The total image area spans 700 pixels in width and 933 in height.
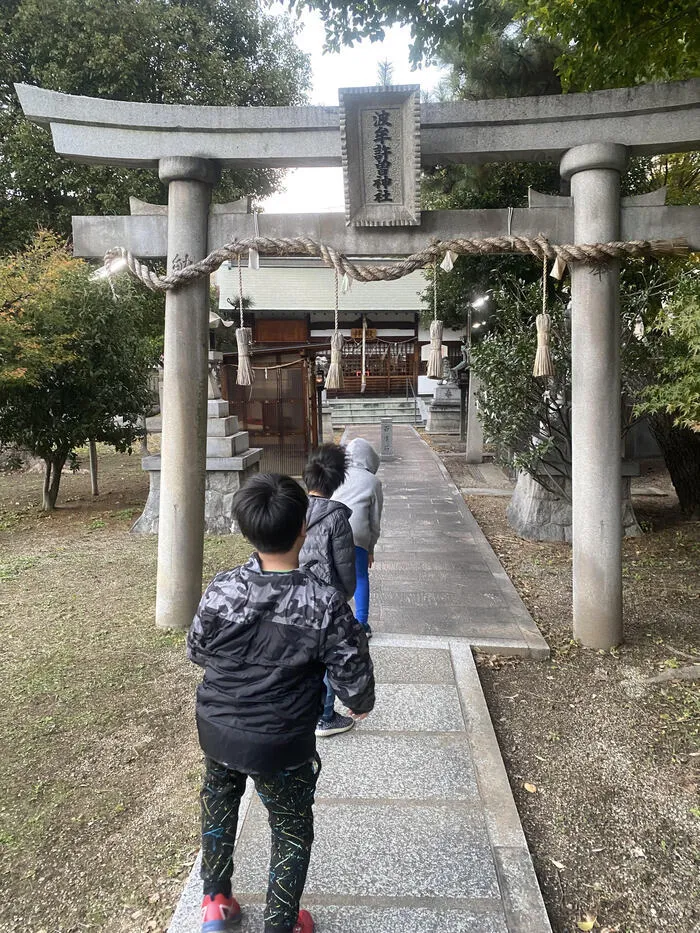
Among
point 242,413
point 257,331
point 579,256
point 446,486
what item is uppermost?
point 257,331

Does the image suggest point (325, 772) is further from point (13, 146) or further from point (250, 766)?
point (13, 146)

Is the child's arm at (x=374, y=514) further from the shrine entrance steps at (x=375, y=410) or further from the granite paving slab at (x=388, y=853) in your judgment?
the shrine entrance steps at (x=375, y=410)

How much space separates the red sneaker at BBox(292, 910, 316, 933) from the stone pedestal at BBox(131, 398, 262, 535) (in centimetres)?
637

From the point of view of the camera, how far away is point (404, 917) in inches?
87.1

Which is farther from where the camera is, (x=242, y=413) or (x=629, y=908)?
(x=242, y=413)

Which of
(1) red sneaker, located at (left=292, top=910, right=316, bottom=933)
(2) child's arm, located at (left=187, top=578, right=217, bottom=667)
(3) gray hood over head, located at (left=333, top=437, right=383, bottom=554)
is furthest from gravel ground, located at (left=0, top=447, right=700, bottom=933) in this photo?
(3) gray hood over head, located at (left=333, top=437, right=383, bottom=554)

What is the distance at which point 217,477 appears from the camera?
8641mm

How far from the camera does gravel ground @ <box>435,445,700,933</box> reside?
7.93 feet

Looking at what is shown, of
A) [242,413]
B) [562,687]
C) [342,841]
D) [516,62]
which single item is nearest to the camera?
[342,841]

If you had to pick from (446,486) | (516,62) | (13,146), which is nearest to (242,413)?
(446,486)

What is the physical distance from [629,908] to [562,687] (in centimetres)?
185

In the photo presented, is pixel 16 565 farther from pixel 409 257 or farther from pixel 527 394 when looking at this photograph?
pixel 527 394

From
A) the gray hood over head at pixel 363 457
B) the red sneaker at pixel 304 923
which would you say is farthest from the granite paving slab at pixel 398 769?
the gray hood over head at pixel 363 457

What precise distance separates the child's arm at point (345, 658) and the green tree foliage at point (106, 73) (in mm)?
12161
